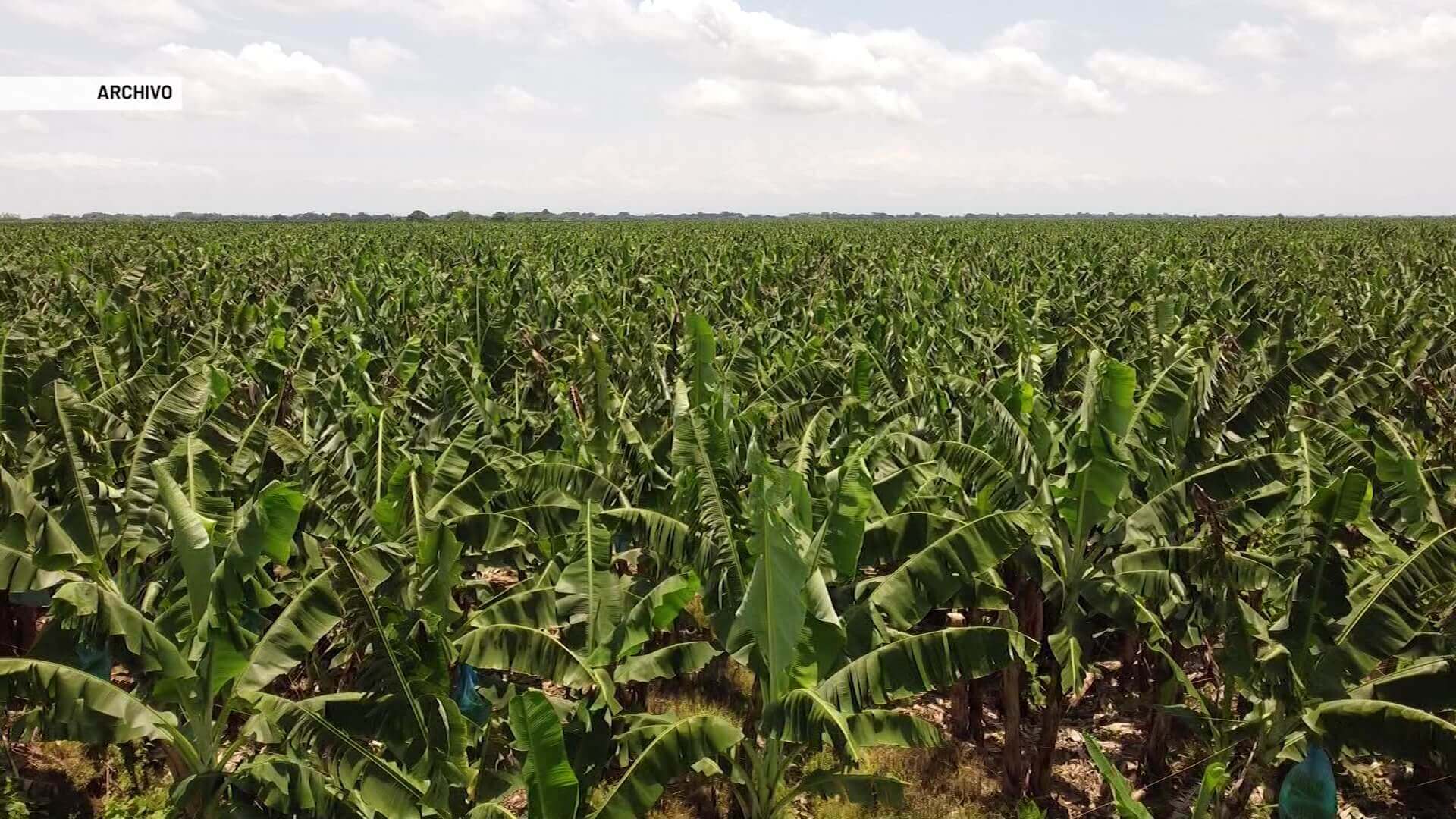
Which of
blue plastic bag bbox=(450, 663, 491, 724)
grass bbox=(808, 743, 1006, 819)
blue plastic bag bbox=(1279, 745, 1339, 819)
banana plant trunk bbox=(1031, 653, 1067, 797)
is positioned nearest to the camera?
blue plastic bag bbox=(1279, 745, 1339, 819)

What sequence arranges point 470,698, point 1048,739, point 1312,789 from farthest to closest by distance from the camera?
1. point 1048,739
2. point 470,698
3. point 1312,789

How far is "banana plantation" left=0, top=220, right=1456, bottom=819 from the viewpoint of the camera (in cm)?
461

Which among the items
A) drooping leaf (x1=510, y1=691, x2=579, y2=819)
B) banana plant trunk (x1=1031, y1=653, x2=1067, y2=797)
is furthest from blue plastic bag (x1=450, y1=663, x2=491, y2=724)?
banana plant trunk (x1=1031, y1=653, x2=1067, y2=797)

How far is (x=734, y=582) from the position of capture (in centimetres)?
546

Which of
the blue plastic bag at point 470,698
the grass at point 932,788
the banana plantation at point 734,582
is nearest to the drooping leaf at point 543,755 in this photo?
the banana plantation at point 734,582

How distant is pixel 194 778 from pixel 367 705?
93 cm

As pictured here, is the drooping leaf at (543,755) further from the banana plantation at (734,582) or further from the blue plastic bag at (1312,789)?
the blue plastic bag at (1312,789)

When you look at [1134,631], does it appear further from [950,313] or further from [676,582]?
[950,313]

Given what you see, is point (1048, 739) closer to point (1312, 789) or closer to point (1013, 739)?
point (1013, 739)

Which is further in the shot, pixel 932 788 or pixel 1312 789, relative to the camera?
pixel 932 788

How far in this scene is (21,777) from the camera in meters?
6.37

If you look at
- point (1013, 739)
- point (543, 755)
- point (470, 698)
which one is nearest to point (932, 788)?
point (1013, 739)

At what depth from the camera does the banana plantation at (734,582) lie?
4.61 m

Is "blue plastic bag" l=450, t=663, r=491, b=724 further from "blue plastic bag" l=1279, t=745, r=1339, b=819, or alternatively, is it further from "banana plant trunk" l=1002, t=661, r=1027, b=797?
"blue plastic bag" l=1279, t=745, r=1339, b=819
